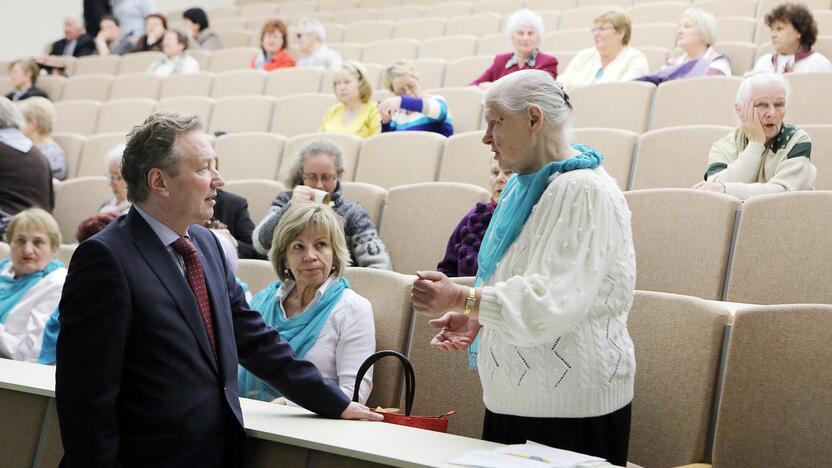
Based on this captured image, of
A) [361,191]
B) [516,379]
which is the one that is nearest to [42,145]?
[361,191]

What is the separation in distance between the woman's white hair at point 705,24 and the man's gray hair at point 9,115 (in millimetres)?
2866

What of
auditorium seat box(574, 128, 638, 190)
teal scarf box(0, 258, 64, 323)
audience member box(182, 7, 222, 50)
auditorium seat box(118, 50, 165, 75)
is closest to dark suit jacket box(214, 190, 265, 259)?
teal scarf box(0, 258, 64, 323)

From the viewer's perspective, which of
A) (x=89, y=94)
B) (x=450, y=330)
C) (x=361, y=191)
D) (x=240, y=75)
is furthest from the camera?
(x=89, y=94)

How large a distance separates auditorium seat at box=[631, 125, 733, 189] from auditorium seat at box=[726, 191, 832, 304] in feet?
2.21

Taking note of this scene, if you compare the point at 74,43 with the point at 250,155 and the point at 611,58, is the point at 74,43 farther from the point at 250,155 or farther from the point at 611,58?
the point at 611,58

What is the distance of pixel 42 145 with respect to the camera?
15.3ft

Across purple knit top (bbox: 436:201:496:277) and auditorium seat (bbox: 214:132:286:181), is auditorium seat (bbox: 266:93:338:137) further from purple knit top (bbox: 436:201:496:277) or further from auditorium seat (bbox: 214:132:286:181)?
purple knit top (bbox: 436:201:496:277)

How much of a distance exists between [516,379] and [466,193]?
5.10ft

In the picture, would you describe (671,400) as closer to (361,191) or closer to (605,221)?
(605,221)

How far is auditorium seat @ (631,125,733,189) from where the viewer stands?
10.1 ft

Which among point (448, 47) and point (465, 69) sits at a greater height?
point (448, 47)

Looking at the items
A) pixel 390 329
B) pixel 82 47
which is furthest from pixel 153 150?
pixel 82 47

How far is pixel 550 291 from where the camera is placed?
1.41 m

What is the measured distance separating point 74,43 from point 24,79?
1.39 m
